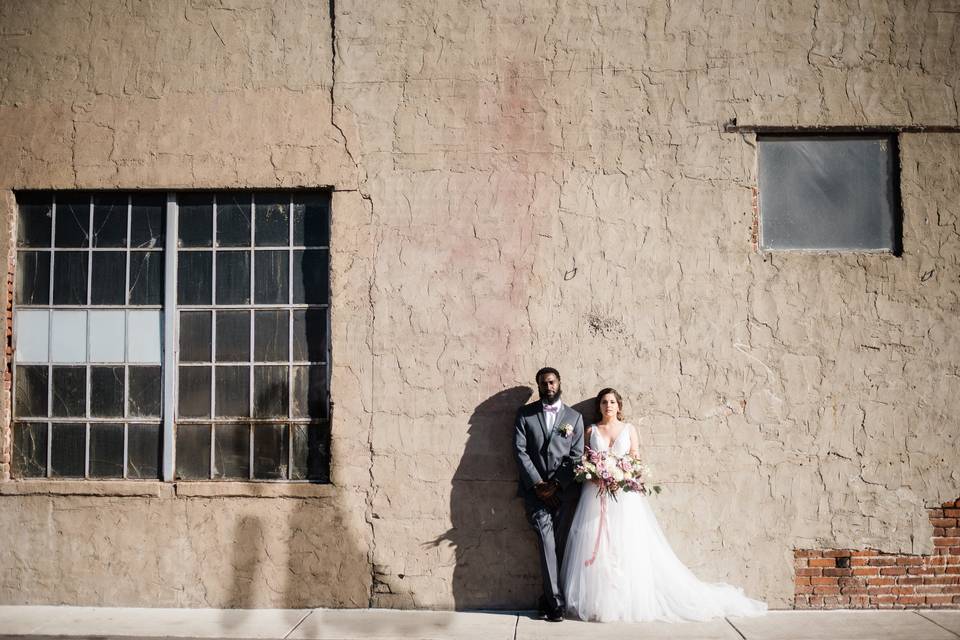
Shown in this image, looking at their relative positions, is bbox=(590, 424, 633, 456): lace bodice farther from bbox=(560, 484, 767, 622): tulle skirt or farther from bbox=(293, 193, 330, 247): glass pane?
bbox=(293, 193, 330, 247): glass pane

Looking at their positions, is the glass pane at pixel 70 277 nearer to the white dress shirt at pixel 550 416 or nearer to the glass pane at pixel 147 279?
the glass pane at pixel 147 279

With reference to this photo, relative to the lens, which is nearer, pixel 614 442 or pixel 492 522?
pixel 614 442

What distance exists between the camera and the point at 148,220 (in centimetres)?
777

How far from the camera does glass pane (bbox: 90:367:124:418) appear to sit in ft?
25.2

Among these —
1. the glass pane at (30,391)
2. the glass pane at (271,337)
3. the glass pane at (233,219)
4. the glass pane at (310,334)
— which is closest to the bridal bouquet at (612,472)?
the glass pane at (310,334)

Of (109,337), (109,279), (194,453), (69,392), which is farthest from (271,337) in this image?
(69,392)

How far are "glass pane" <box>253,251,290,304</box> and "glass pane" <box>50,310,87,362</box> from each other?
168 cm

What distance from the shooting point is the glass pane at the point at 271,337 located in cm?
762

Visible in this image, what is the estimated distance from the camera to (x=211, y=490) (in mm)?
7406

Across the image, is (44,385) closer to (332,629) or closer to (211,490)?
(211,490)

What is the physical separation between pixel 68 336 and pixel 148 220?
1.32 m

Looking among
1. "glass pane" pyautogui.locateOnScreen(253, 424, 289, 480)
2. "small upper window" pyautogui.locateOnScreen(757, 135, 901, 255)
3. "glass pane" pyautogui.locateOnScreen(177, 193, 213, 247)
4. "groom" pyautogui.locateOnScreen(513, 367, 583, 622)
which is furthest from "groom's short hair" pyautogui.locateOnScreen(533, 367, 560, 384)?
"glass pane" pyautogui.locateOnScreen(177, 193, 213, 247)

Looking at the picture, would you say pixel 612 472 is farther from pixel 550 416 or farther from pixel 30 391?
pixel 30 391

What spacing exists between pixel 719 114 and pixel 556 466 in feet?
11.4
